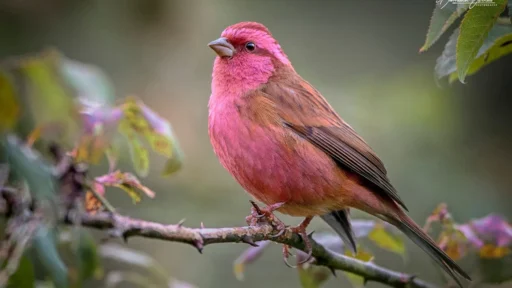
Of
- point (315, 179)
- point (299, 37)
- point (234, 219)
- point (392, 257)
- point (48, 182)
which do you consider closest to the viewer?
point (48, 182)

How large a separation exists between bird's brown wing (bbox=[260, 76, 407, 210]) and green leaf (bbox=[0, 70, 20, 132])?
2.17 metres

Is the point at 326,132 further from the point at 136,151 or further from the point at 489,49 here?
the point at 489,49

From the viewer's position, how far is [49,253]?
71.4 inches

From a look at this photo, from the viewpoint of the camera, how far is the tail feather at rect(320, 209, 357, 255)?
3.30 m

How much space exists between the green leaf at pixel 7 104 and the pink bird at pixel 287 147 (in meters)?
1.67

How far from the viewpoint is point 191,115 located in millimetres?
7484

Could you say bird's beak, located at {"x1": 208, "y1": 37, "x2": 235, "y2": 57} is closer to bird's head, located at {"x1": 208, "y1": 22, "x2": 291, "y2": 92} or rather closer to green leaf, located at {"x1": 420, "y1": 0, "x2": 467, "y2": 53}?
bird's head, located at {"x1": 208, "y1": 22, "x2": 291, "y2": 92}

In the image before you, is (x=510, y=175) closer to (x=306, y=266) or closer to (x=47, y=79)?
(x=306, y=266)

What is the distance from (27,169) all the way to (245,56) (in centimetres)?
257

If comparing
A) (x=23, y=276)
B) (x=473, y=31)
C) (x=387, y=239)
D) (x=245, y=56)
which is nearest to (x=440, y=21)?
(x=473, y=31)

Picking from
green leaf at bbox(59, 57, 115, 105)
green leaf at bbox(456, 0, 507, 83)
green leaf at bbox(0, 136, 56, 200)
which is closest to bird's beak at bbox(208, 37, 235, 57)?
green leaf at bbox(59, 57, 115, 105)

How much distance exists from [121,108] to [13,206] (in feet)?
3.22

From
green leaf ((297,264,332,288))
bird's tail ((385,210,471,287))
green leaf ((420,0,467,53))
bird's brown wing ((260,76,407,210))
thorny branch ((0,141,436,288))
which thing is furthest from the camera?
bird's brown wing ((260,76,407,210))

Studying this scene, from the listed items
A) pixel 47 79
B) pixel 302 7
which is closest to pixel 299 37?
pixel 302 7
